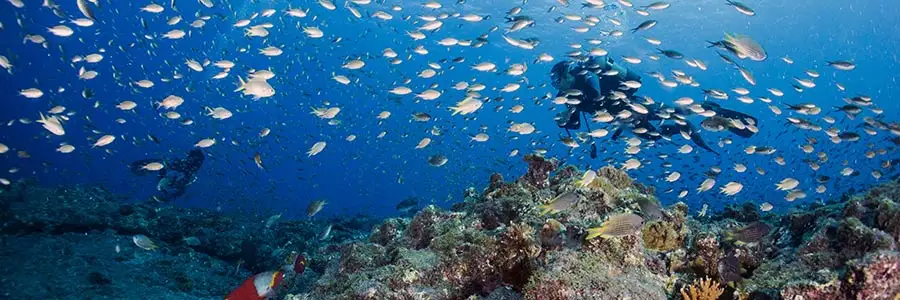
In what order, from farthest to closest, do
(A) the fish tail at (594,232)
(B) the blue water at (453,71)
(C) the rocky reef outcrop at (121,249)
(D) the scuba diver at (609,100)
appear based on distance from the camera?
(B) the blue water at (453,71) < (D) the scuba diver at (609,100) < (C) the rocky reef outcrop at (121,249) < (A) the fish tail at (594,232)

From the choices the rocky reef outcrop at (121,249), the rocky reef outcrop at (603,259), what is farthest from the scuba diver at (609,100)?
the rocky reef outcrop at (121,249)

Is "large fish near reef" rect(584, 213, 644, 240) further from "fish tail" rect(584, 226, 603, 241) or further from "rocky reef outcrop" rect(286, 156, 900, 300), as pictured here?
"rocky reef outcrop" rect(286, 156, 900, 300)

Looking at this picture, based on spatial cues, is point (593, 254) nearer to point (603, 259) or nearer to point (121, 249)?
point (603, 259)

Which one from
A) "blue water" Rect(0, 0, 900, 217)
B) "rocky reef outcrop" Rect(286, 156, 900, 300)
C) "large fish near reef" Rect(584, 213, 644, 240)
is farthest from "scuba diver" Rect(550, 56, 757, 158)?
"large fish near reef" Rect(584, 213, 644, 240)

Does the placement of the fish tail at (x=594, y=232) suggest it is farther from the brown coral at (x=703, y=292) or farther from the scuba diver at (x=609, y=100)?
the scuba diver at (x=609, y=100)

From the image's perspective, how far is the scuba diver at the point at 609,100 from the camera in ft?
34.9

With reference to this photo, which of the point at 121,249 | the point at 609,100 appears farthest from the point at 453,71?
the point at 121,249

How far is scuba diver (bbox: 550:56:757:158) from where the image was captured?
1065 cm

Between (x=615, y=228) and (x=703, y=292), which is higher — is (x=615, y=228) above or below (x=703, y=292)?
above

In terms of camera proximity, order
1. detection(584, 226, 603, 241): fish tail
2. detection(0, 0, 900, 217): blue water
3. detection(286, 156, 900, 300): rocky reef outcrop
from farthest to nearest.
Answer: detection(0, 0, 900, 217): blue water < detection(584, 226, 603, 241): fish tail < detection(286, 156, 900, 300): rocky reef outcrop

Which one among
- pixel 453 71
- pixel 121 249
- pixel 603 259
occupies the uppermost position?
pixel 603 259

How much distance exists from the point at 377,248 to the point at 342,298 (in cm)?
122

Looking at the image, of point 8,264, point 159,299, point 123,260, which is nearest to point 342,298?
point 159,299

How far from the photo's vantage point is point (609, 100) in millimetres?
11047
